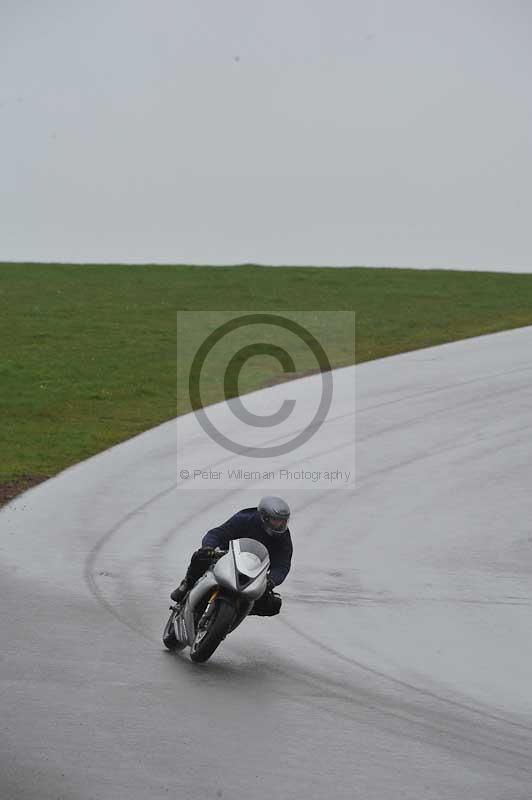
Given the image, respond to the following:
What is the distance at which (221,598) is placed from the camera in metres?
10.8

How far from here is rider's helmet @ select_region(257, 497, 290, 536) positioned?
11156mm

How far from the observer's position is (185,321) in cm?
3844

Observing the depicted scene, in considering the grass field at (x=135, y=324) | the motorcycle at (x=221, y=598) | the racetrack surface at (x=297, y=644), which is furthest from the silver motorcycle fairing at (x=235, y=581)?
the grass field at (x=135, y=324)

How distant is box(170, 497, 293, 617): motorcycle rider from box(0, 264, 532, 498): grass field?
800cm

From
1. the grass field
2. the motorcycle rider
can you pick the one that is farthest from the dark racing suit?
the grass field

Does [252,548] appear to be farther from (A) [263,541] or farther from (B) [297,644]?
(B) [297,644]

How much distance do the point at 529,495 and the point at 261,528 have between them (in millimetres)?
8962

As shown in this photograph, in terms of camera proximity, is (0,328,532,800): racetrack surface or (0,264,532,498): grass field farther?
(0,264,532,498): grass field

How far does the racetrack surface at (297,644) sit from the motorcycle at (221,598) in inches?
8.8

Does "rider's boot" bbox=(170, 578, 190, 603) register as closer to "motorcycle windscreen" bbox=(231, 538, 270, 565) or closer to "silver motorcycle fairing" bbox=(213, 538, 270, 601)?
"silver motorcycle fairing" bbox=(213, 538, 270, 601)

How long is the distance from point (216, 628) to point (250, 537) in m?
1.09

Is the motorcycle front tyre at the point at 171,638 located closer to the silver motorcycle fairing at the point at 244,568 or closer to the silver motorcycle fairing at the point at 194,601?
the silver motorcycle fairing at the point at 194,601

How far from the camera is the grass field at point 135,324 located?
25.0 metres

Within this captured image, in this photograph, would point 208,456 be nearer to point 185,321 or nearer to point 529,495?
point 529,495
